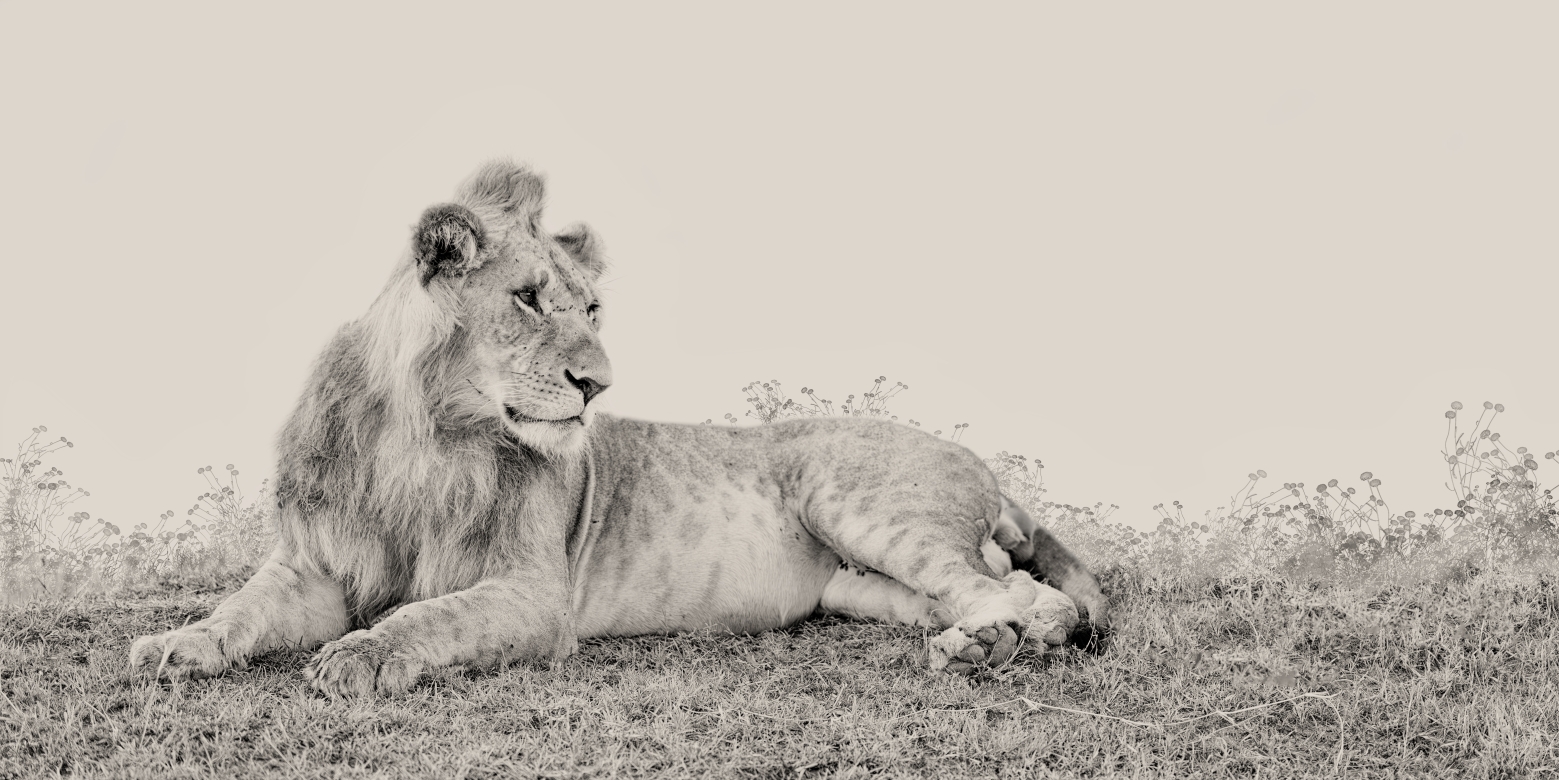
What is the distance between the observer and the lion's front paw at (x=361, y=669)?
156 inches

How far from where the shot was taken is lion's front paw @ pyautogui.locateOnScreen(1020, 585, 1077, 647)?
4.62m

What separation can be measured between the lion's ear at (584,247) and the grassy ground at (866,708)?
1655 millimetres

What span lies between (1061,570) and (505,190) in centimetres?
294

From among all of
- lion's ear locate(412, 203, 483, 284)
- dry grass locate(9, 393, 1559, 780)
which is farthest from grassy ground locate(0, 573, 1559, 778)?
lion's ear locate(412, 203, 483, 284)

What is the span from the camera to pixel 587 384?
4.59 meters

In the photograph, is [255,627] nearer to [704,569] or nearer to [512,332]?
[512,332]

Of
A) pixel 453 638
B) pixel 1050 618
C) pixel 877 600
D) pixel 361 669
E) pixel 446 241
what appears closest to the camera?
pixel 361 669

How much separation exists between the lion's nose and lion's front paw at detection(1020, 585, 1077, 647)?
181 cm

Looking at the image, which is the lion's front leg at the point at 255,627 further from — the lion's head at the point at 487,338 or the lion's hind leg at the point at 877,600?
the lion's hind leg at the point at 877,600

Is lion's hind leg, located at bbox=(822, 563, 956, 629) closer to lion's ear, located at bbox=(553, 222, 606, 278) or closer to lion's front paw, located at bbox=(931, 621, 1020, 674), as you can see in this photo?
lion's front paw, located at bbox=(931, 621, 1020, 674)

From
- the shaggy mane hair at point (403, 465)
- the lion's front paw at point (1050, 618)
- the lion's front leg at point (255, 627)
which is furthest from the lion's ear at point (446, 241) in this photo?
the lion's front paw at point (1050, 618)

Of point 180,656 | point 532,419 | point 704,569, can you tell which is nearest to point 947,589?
point 704,569

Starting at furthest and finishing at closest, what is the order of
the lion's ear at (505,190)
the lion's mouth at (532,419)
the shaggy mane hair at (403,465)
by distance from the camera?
the lion's ear at (505,190), the shaggy mane hair at (403,465), the lion's mouth at (532,419)

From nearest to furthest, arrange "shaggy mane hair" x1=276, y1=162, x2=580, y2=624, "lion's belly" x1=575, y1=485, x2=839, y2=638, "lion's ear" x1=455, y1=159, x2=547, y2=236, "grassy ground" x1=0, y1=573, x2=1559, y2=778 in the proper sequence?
1. "grassy ground" x1=0, y1=573, x2=1559, y2=778
2. "shaggy mane hair" x1=276, y1=162, x2=580, y2=624
3. "lion's ear" x1=455, y1=159, x2=547, y2=236
4. "lion's belly" x1=575, y1=485, x2=839, y2=638
